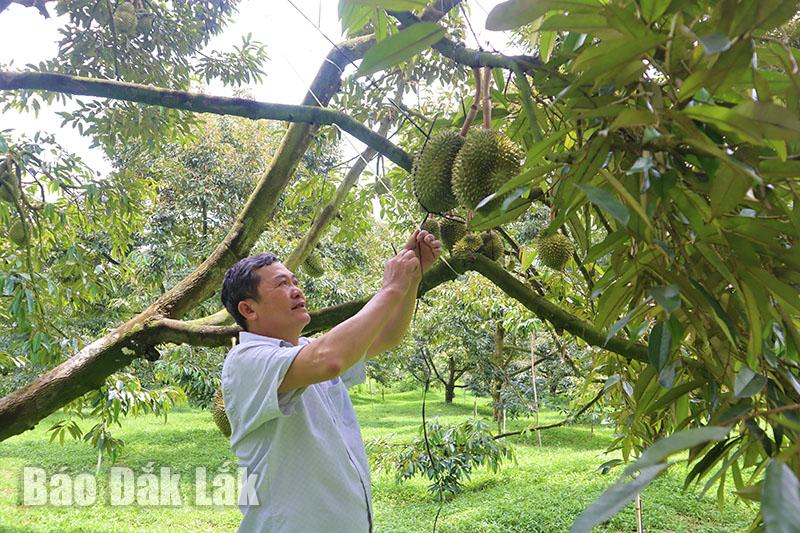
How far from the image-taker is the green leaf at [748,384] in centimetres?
42

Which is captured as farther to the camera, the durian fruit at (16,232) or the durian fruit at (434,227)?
the durian fruit at (16,232)

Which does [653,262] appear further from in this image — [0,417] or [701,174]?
[0,417]

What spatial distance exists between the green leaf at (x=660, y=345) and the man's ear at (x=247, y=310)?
0.92m

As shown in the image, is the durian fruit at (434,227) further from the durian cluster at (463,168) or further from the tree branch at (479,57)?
the tree branch at (479,57)

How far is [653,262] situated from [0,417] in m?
1.72

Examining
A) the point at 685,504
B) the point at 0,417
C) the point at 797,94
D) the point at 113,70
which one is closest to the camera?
the point at 797,94

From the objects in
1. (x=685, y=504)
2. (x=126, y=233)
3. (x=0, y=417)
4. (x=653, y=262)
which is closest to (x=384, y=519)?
(x=685, y=504)

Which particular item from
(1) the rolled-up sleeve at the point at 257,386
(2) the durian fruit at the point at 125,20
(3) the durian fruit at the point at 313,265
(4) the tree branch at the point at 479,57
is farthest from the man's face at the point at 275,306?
(2) the durian fruit at the point at 125,20

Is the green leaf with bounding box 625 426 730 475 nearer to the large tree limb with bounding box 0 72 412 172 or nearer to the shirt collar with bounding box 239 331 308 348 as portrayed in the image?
the large tree limb with bounding box 0 72 412 172

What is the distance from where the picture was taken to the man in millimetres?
997

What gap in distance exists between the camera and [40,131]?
2.10m

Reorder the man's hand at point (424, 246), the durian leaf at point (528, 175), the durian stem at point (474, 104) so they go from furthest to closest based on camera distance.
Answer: the man's hand at point (424, 246), the durian stem at point (474, 104), the durian leaf at point (528, 175)

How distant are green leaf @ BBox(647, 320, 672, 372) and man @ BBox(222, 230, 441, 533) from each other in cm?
56

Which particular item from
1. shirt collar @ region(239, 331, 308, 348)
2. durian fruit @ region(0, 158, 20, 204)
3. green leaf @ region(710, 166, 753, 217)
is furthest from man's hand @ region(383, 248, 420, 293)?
durian fruit @ region(0, 158, 20, 204)
